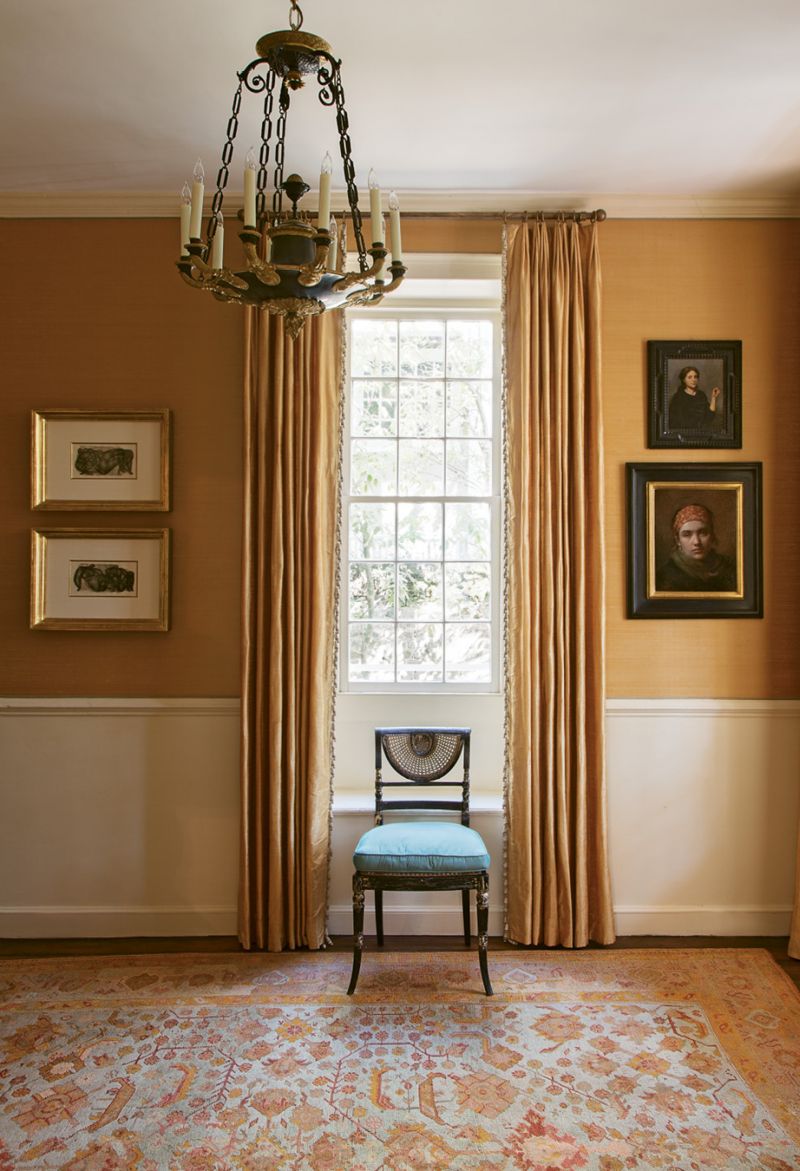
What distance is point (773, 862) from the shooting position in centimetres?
373

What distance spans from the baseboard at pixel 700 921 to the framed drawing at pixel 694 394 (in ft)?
7.25

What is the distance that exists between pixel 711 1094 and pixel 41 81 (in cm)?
423

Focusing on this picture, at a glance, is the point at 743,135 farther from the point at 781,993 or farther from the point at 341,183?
the point at 781,993

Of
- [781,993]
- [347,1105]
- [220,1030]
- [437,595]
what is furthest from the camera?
[437,595]

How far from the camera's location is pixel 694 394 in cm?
377

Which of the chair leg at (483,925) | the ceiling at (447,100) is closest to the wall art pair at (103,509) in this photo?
the ceiling at (447,100)

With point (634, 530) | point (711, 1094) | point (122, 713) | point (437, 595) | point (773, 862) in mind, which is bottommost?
point (711, 1094)

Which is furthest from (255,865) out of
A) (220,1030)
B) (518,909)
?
(518,909)

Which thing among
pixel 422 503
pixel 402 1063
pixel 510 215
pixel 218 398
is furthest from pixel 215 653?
pixel 510 215

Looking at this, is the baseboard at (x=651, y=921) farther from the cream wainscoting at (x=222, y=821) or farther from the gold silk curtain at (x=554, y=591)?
the gold silk curtain at (x=554, y=591)

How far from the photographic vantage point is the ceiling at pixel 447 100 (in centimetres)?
257

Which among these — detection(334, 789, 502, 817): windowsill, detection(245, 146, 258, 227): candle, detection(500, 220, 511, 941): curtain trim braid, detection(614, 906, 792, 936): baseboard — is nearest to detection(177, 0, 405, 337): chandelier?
detection(245, 146, 258, 227): candle

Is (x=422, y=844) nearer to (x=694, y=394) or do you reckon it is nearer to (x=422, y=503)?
(x=422, y=503)

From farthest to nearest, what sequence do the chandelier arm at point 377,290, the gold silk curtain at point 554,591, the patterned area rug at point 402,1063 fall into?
the gold silk curtain at point 554,591 → the patterned area rug at point 402,1063 → the chandelier arm at point 377,290
